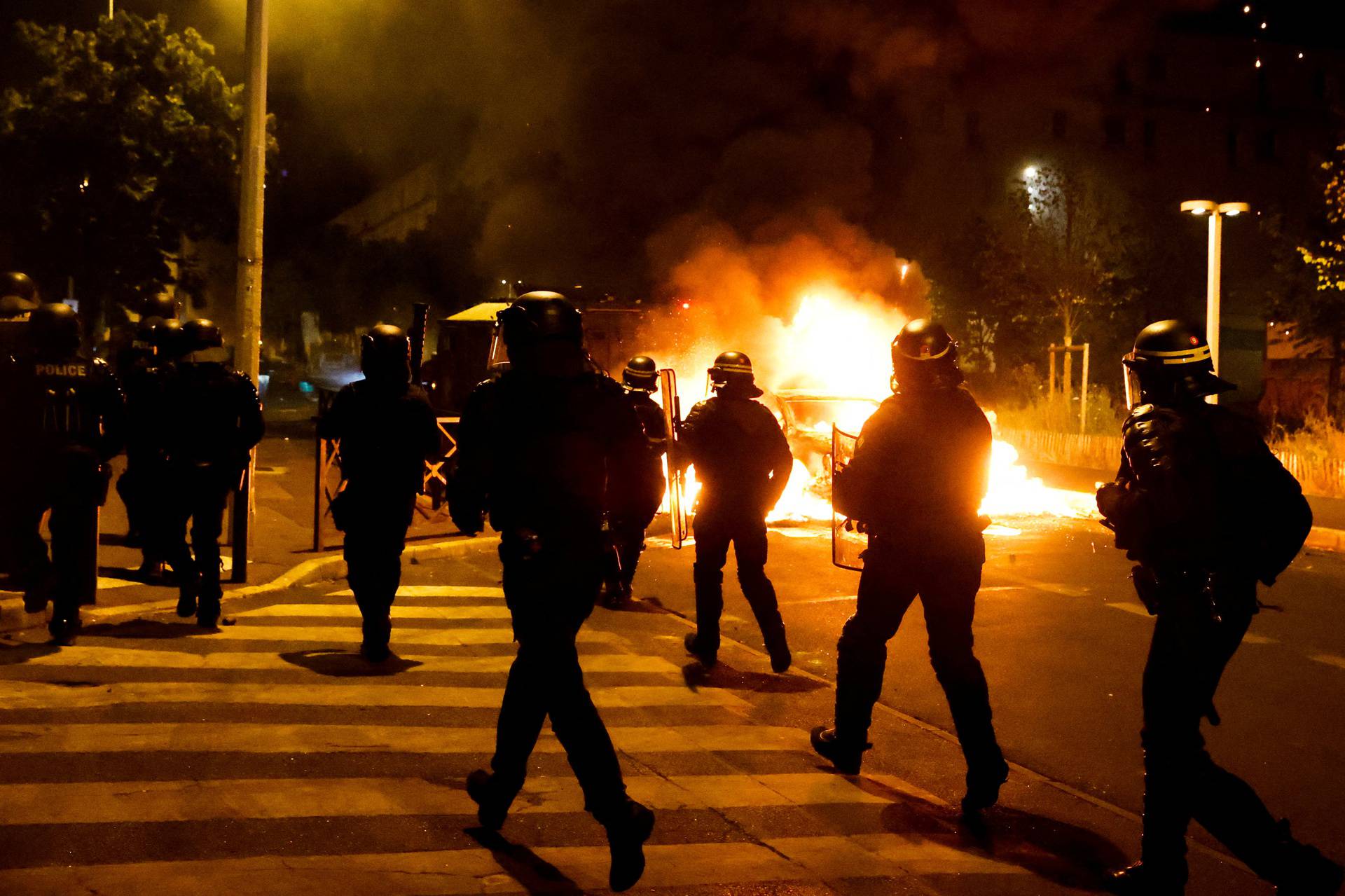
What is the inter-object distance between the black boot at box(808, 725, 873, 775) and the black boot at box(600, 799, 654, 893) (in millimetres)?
1390

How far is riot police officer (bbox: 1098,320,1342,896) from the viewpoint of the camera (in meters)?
3.55

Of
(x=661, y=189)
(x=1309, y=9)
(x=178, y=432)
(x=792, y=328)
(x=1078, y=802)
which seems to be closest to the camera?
(x=1078, y=802)

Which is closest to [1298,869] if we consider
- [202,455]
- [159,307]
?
[202,455]

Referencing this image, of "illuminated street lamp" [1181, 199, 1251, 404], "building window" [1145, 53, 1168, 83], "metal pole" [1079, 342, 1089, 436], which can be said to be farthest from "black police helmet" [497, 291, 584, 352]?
"building window" [1145, 53, 1168, 83]

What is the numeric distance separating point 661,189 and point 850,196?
3.42 meters

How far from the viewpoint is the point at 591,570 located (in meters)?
3.69

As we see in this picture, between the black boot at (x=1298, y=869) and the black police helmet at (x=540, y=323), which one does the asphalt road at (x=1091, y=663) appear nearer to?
A: the black boot at (x=1298, y=869)

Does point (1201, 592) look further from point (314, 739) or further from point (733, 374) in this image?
point (314, 739)

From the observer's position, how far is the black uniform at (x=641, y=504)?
12.4 ft

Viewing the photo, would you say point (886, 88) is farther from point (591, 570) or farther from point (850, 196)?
point (591, 570)

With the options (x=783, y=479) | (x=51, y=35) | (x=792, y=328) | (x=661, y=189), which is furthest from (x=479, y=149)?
(x=783, y=479)

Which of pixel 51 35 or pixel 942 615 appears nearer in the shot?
pixel 942 615

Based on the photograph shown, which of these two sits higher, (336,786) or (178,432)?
(178,432)

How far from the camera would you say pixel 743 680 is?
255 inches
